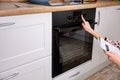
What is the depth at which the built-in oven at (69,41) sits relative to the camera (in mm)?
1533

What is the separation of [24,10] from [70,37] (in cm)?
62

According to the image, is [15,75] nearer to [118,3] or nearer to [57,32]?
[57,32]

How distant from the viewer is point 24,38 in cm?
128

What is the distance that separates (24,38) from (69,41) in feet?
1.80

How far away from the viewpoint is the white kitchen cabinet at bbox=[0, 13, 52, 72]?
46.1 inches

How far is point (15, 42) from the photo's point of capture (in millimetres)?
1234

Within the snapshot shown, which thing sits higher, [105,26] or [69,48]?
[105,26]

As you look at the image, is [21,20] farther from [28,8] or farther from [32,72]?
[32,72]

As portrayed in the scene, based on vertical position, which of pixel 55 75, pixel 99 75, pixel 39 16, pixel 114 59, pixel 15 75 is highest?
pixel 39 16

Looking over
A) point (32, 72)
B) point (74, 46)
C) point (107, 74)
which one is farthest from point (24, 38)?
point (107, 74)

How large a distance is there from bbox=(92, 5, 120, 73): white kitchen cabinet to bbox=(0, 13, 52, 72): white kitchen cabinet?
772 mm

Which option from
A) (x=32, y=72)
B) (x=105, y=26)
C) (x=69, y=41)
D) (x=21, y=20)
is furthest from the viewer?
(x=105, y=26)

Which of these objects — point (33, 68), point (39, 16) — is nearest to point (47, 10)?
point (39, 16)

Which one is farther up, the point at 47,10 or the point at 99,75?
the point at 47,10
